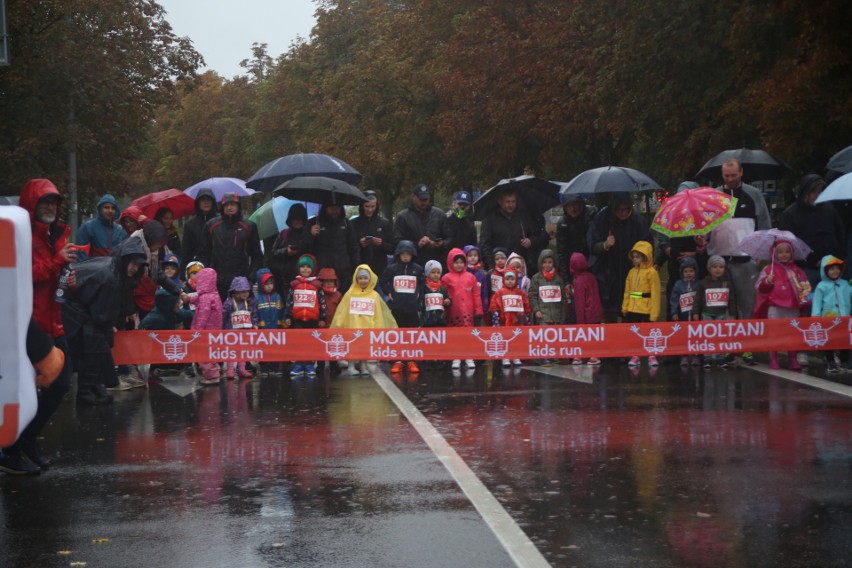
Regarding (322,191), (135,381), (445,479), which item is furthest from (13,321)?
(322,191)

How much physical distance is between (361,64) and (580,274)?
34629 millimetres

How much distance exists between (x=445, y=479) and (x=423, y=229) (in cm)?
923

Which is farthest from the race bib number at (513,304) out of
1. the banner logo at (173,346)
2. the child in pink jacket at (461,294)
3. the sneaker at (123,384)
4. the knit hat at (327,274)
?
the sneaker at (123,384)

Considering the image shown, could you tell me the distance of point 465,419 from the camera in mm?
12125

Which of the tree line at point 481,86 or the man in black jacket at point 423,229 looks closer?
the man in black jacket at point 423,229

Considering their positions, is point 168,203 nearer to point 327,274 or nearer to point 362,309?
point 327,274

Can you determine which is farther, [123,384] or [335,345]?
[123,384]

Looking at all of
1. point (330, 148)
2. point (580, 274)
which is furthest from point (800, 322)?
point (330, 148)

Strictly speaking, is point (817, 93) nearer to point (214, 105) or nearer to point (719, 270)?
point (719, 270)

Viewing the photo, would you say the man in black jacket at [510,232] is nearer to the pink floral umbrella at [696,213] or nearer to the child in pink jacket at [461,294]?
the child in pink jacket at [461,294]

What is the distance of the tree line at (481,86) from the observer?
23.4m

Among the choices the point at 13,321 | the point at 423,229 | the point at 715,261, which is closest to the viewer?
the point at 13,321

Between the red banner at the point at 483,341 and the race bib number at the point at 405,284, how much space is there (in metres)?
1.65

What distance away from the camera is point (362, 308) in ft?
53.7
